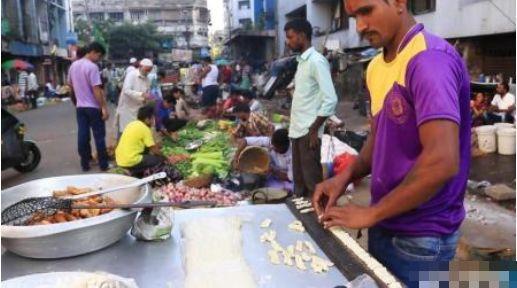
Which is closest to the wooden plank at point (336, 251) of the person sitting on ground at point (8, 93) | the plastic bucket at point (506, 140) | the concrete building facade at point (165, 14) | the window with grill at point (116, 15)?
the plastic bucket at point (506, 140)

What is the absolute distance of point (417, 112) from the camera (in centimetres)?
138

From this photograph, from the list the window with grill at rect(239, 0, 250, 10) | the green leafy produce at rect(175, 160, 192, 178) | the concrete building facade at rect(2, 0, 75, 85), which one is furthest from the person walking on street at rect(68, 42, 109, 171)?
the window with grill at rect(239, 0, 250, 10)

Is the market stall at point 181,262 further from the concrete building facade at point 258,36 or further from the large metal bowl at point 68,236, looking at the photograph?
the concrete building facade at point 258,36

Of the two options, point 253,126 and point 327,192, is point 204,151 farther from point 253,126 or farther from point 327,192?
point 327,192

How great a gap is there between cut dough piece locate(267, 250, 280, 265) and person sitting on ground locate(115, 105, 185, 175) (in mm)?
4830

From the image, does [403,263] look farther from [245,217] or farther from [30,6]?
[30,6]

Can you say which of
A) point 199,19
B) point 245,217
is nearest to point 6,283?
point 245,217

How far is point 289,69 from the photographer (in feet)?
43.8

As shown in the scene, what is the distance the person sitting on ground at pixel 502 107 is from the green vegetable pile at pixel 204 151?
4783 mm

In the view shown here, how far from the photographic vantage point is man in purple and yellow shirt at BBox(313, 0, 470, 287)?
1.33m

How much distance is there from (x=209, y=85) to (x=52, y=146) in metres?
4.57

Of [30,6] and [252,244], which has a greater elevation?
[30,6]

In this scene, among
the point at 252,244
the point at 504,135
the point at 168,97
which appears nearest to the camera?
the point at 252,244

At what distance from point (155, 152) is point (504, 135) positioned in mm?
5283
